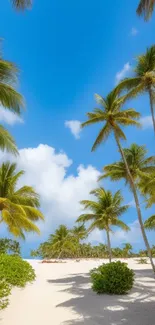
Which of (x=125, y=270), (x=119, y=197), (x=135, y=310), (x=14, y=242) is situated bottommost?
(x=135, y=310)

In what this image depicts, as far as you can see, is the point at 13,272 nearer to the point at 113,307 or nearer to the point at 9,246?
the point at 113,307

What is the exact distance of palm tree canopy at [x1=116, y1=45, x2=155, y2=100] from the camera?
46.8 ft

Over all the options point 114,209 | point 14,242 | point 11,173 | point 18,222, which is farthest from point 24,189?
point 114,209

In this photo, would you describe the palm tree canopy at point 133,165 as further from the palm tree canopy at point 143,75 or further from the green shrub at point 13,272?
the green shrub at point 13,272

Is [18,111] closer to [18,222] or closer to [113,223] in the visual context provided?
[18,222]

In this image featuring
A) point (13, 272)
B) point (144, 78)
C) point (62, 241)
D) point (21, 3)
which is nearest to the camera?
point (21, 3)

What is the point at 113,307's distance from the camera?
9.11 meters

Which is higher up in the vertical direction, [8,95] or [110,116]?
[110,116]

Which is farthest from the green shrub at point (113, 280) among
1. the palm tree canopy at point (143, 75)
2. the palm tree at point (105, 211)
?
the palm tree at point (105, 211)

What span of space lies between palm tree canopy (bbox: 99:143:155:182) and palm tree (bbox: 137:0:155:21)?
11.3 meters

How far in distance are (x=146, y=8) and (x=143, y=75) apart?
4.96 meters

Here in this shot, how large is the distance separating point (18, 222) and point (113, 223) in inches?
399

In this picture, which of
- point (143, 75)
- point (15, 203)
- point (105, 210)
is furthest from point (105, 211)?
point (143, 75)

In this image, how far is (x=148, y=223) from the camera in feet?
70.0
